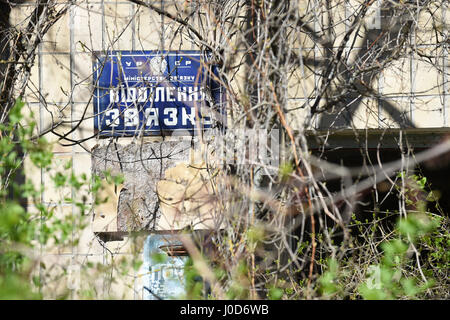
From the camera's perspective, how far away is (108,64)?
346 centimetres

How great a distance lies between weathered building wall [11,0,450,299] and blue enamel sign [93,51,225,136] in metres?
0.06

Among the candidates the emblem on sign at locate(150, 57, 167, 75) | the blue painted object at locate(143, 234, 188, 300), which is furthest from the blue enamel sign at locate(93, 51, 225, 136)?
the blue painted object at locate(143, 234, 188, 300)

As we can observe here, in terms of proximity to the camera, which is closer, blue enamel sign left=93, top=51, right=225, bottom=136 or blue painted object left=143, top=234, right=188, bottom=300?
blue painted object left=143, top=234, right=188, bottom=300

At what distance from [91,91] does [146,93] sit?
0.37 metres

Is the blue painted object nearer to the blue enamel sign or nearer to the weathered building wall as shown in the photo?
the weathered building wall

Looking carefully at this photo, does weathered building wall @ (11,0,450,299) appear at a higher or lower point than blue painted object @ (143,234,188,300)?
higher

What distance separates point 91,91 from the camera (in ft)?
11.4

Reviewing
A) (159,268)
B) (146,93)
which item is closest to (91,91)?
(146,93)

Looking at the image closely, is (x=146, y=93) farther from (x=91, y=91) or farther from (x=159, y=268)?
(x=159, y=268)

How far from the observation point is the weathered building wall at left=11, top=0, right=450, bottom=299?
3.35 m
